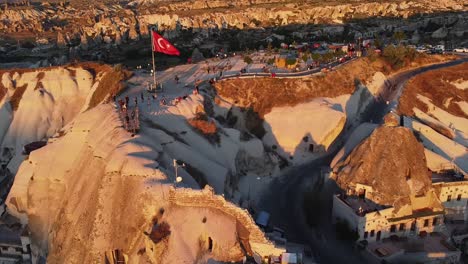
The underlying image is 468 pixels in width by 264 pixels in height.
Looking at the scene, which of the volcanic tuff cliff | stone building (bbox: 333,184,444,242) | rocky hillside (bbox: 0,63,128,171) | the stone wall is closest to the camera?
the stone wall

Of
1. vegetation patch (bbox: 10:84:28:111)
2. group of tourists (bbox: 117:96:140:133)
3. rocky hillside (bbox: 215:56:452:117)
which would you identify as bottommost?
vegetation patch (bbox: 10:84:28:111)

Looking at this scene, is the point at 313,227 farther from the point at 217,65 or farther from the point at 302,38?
the point at 302,38

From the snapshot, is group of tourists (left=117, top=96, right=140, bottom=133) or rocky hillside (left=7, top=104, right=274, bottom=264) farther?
group of tourists (left=117, top=96, right=140, bottom=133)

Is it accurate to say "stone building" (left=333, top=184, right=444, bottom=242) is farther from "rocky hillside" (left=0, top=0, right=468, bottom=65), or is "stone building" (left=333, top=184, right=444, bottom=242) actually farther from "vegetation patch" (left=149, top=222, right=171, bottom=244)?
"rocky hillside" (left=0, top=0, right=468, bottom=65)

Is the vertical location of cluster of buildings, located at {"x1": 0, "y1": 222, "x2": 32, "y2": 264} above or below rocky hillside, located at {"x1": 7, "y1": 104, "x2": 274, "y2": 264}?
below

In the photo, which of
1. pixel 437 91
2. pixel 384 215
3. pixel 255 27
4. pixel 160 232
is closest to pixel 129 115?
pixel 160 232

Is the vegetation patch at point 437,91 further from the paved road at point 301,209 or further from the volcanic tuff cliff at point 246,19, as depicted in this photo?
the volcanic tuff cliff at point 246,19

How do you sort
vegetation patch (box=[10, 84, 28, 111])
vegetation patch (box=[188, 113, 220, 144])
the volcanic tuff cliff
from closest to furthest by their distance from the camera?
1. vegetation patch (box=[188, 113, 220, 144])
2. vegetation patch (box=[10, 84, 28, 111])
3. the volcanic tuff cliff

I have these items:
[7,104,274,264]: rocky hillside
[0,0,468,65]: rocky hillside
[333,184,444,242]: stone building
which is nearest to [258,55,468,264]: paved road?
[333,184,444,242]: stone building
